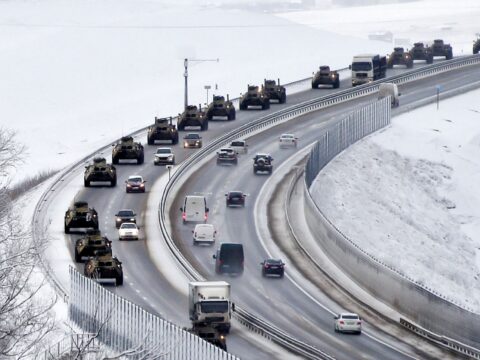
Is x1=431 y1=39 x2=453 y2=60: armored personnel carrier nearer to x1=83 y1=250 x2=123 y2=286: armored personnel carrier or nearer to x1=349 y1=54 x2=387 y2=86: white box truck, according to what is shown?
x1=349 y1=54 x2=387 y2=86: white box truck

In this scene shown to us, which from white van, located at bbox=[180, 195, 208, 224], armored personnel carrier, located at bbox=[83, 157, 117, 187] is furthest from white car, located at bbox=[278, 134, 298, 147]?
white van, located at bbox=[180, 195, 208, 224]

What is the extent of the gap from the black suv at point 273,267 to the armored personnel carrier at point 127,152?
37.3 m

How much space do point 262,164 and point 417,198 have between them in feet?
51.8

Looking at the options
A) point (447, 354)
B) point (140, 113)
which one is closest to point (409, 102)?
point (140, 113)

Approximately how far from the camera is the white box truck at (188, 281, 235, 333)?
243ft

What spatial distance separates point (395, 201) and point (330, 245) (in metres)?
33.8

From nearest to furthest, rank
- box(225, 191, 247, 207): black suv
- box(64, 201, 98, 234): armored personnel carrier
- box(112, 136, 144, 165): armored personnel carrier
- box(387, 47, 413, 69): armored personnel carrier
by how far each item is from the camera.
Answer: box(64, 201, 98, 234): armored personnel carrier, box(225, 191, 247, 207): black suv, box(112, 136, 144, 165): armored personnel carrier, box(387, 47, 413, 69): armored personnel carrier

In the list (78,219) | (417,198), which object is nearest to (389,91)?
(417,198)

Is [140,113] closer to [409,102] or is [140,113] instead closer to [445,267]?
[409,102]

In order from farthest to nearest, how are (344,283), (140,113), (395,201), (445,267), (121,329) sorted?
1. (140,113)
2. (395,201)
3. (445,267)
4. (344,283)
5. (121,329)

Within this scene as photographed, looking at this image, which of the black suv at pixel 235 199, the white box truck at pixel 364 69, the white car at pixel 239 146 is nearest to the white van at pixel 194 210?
the black suv at pixel 235 199

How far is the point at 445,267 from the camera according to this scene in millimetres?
114000

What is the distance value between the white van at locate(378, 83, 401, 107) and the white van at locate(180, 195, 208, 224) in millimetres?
46040

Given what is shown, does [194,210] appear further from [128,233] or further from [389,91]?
[389,91]
